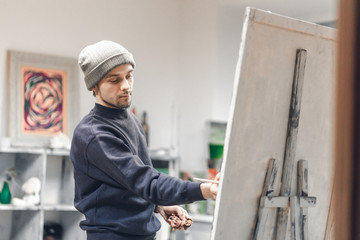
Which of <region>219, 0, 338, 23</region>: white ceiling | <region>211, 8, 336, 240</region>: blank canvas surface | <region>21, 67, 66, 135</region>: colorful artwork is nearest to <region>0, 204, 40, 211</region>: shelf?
<region>21, 67, 66, 135</region>: colorful artwork

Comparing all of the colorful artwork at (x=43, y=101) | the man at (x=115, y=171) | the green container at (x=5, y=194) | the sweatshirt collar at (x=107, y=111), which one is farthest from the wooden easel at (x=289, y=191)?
the colorful artwork at (x=43, y=101)

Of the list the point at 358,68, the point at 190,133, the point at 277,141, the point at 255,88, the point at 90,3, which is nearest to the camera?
the point at 358,68

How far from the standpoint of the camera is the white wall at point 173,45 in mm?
4879

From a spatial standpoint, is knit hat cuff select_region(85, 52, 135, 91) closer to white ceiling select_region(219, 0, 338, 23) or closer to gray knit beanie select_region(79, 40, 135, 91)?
gray knit beanie select_region(79, 40, 135, 91)

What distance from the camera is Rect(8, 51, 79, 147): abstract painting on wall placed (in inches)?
175

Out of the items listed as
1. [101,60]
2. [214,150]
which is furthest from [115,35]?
[101,60]

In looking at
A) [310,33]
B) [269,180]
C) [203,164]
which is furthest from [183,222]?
[203,164]

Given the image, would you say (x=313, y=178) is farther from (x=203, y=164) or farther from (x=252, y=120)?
(x=203, y=164)

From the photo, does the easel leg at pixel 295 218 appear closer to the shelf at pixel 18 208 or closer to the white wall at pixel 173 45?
the shelf at pixel 18 208

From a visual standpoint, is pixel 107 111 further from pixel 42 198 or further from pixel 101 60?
pixel 42 198

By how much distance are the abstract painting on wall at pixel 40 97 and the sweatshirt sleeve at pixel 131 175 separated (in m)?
2.59

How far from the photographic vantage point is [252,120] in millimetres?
1823

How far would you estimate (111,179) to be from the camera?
1.96m

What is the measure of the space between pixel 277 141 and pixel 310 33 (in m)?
0.37
